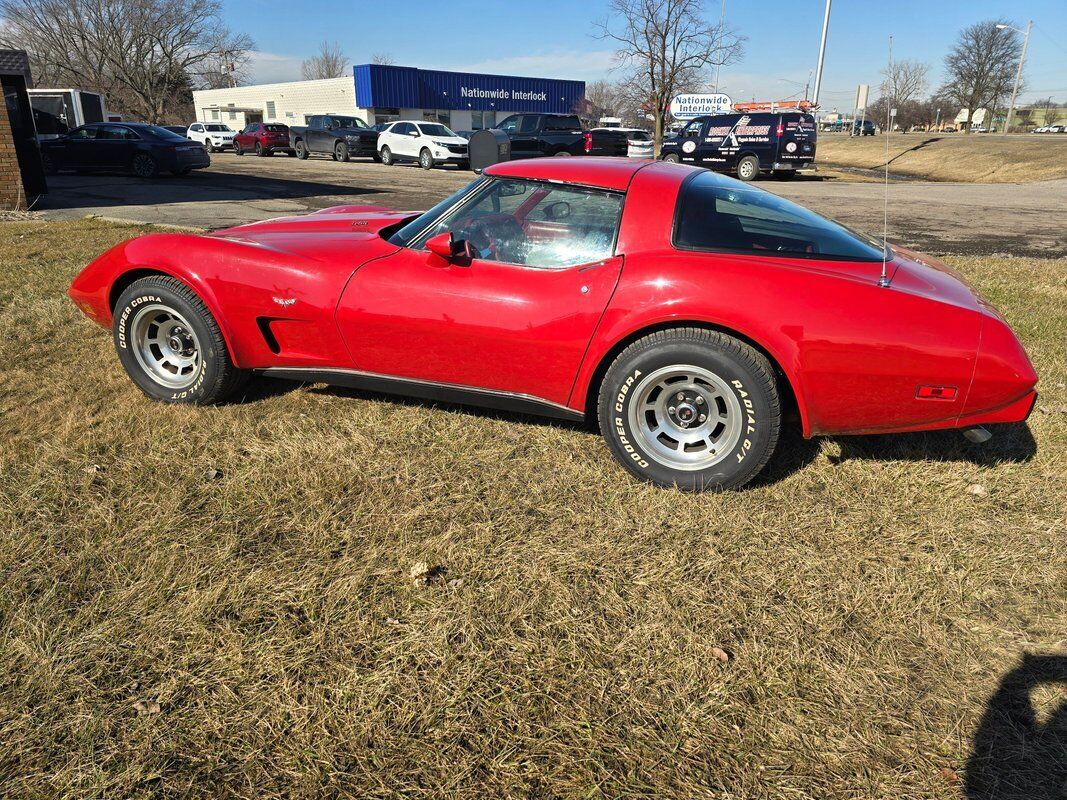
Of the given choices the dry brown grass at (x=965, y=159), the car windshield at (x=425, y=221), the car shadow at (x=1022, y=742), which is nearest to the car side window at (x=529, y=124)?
the dry brown grass at (x=965, y=159)

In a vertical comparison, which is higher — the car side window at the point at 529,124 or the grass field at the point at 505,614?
the car side window at the point at 529,124

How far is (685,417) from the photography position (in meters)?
3.13

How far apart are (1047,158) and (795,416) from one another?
107ft

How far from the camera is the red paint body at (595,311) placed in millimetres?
2816

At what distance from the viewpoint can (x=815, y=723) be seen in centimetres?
199

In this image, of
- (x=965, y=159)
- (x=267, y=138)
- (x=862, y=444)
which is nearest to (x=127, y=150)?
(x=267, y=138)

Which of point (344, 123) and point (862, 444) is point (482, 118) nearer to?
point (344, 123)

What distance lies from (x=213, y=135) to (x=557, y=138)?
70.0 ft

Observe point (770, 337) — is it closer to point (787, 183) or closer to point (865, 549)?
point (865, 549)

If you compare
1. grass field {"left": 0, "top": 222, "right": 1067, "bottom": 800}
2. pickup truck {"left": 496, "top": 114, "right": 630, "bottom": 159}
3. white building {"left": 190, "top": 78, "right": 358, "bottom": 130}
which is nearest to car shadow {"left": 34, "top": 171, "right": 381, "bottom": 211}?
pickup truck {"left": 496, "top": 114, "right": 630, "bottom": 159}

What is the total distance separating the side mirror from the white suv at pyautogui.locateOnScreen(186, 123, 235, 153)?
38.2 metres

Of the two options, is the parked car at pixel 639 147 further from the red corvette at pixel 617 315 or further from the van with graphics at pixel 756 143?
the red corvette at pixel 617 315

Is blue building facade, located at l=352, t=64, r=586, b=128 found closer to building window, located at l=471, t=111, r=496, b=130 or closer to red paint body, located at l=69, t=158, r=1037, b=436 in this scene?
building window, located at l=471, t=111, r=496, b=130

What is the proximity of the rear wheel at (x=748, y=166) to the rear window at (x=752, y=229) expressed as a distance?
20497 millimetres
